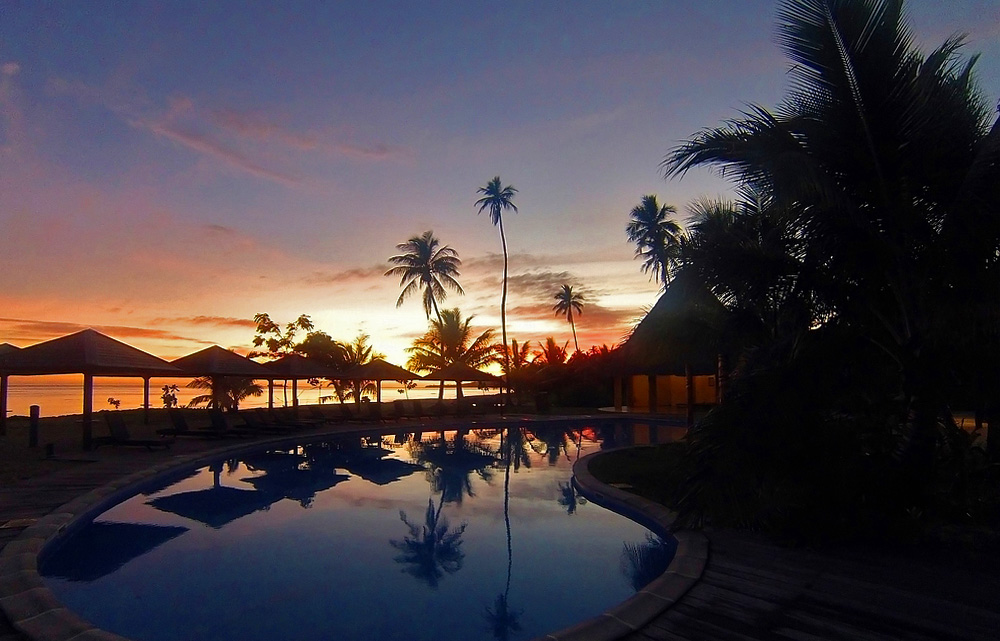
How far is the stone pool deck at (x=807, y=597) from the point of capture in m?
3.72

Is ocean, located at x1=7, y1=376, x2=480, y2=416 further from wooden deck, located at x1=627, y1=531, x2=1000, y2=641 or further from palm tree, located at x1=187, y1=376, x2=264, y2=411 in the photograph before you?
wooden deck, located at x1=627, y1=531, x2=1000, y2=641

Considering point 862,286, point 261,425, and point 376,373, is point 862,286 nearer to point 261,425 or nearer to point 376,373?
point 261,425

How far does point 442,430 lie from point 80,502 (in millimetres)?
14450

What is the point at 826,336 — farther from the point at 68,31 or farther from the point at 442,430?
the point at 442,430

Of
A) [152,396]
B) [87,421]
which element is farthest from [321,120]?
[152,396]

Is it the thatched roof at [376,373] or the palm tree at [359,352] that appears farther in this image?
the palm tree at [359,352]

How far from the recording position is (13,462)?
1098cm

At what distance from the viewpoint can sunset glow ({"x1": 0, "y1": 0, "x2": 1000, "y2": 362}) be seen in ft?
33.6

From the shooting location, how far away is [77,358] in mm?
12742

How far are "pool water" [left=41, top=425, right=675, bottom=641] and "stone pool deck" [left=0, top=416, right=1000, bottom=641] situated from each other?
3.74 ft

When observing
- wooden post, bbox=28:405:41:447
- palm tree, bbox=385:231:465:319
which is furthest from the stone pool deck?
palm tree, bbox=385:231:465:319

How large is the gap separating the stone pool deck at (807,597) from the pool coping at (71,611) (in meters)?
0.02

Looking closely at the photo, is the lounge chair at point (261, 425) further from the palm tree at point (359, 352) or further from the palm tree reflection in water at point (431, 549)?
the palm tree at point (359, 352)

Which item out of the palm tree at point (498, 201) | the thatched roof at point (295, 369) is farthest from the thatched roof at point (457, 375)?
the palm tree at point (498, 201)
